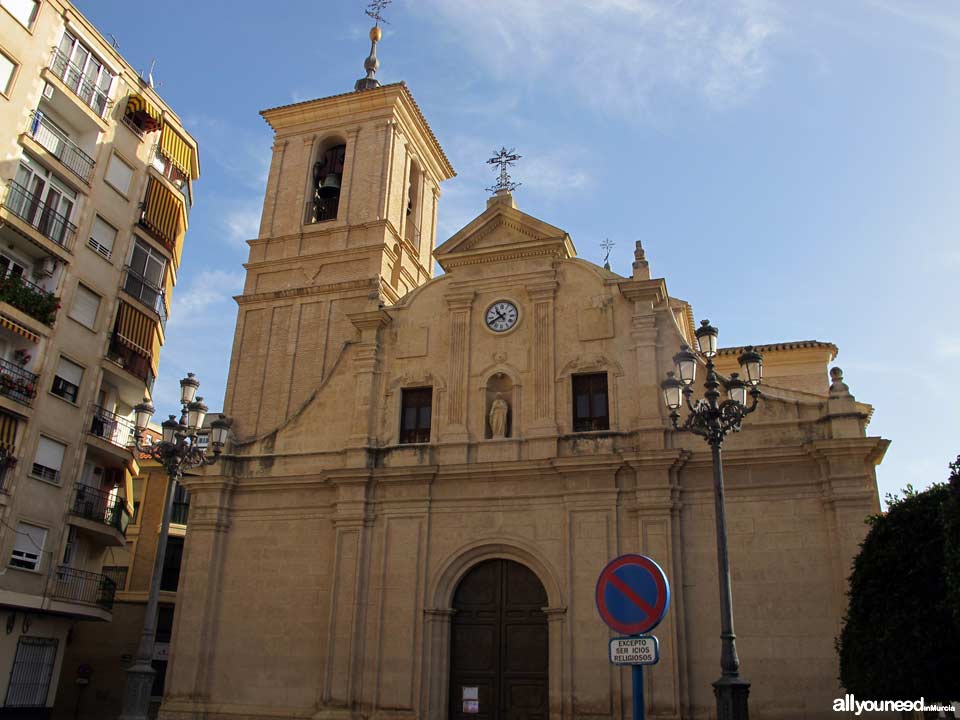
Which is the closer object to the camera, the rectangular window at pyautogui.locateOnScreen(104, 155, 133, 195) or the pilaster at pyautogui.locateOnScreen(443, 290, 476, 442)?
the pilaster at pyautogui.locateOnScreen(443, 290, 476, 442)

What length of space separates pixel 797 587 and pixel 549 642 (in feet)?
16.2

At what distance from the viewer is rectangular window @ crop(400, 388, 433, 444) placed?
781 inches

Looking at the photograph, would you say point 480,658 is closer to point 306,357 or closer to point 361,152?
point 306,357

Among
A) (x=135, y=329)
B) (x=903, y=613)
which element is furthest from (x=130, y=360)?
(x=903, y=613)

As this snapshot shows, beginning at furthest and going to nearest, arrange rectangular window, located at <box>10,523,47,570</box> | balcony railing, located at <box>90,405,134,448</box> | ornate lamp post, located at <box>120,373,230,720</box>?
balcony railing, located at <box>90,405,134,448</box> → rectangular window, located at <box>10,523,47,570</box> → ornate lamp post, located at <box>120,373,230,720</box>

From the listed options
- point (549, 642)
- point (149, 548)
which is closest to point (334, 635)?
point (549, 642)

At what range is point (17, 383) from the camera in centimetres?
2047

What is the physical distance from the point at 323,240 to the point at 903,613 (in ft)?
60.9

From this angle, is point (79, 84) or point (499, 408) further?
point (79, 84)

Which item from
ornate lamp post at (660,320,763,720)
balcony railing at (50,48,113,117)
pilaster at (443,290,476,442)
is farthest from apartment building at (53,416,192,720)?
ornate lamp post at (660,320,763,720)

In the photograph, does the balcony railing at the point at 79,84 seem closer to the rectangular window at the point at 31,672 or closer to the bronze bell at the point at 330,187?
the bronze bell at the point at 330,187

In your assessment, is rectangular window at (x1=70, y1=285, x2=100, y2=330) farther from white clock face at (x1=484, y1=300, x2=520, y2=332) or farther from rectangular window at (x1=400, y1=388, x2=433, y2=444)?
white clock face at (x1=484, y1=300, x2=520, y2=332)

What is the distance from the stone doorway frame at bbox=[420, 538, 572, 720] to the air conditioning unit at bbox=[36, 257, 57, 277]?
13.0 meters

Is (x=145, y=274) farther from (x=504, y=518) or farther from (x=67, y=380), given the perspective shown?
(x=504, y=518)
